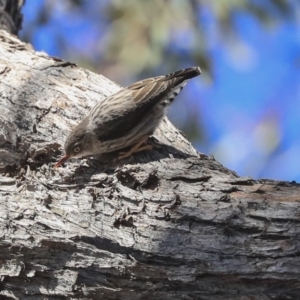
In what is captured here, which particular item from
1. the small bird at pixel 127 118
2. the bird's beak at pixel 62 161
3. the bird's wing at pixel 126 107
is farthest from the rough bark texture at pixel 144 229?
the bird's wing at pixel 126 107

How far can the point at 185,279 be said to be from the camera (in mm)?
2756

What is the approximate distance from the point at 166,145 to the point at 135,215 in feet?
2.70

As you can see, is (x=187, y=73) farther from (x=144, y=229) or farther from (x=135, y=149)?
(x=144, y=229)

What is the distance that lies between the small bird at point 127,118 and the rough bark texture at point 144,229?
0.73ft

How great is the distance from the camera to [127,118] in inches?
159

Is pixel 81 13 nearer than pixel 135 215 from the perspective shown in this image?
No

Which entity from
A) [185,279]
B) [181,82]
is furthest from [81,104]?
[185,279]

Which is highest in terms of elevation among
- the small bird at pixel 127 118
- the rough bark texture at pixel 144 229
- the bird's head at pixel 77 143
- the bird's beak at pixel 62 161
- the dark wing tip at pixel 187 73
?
the dark wing tip at pixel 187 73

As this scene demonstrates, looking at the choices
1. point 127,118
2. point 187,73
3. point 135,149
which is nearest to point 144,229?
point 135,149

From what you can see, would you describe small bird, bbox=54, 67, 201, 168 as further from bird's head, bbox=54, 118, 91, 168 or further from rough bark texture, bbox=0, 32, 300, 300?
rough bark texture, bbox=0, 32, 300, 300

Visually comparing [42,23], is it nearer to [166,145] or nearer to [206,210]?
[166,145]

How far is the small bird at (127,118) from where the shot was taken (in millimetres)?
3783

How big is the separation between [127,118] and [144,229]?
1.25 meters

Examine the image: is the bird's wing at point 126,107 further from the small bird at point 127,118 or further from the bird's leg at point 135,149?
the bird's leg at point 135,149
